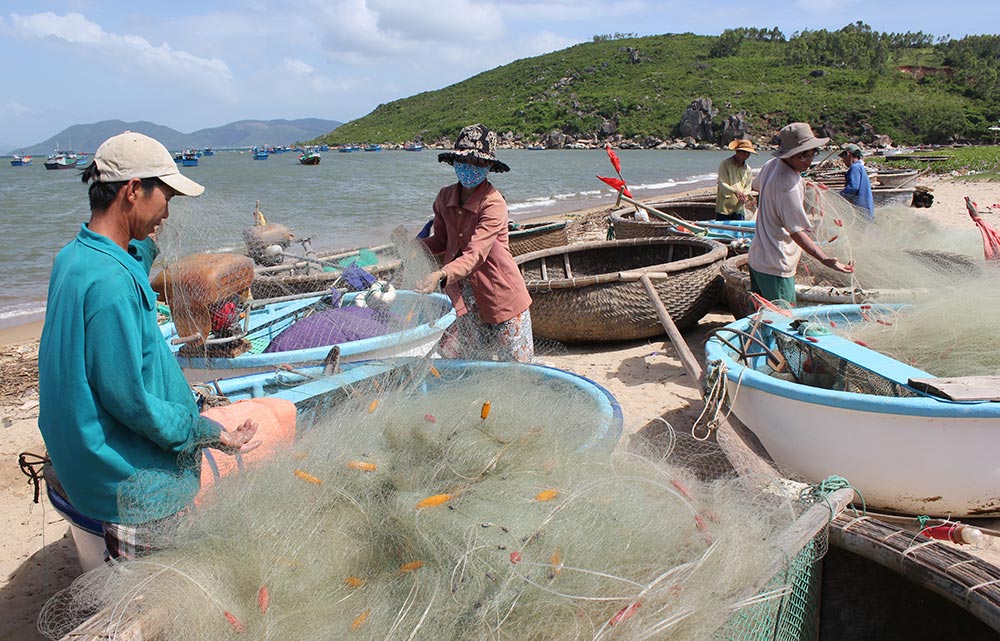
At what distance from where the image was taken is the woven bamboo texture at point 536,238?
35.4ft

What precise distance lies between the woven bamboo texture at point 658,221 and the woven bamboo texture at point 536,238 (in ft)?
3.10

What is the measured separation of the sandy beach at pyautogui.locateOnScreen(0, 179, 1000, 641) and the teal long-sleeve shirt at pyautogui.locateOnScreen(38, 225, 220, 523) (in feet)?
5.43

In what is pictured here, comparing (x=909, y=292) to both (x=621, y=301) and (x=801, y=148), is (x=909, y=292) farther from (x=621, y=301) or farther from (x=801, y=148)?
(x=621, y=301)

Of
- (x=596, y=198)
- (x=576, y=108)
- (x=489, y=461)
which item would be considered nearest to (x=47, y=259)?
(x=489, y=461)

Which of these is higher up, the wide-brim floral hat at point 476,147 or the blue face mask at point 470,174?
the wide-brim floral hat at point 476,147

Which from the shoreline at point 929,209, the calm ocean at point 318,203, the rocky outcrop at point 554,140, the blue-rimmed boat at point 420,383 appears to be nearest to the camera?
the blue-rimmed boat at point 420,383

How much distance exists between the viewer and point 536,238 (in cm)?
1102

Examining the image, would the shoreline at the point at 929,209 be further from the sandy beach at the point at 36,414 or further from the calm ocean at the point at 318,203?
the sandy beach at the point at 36,414

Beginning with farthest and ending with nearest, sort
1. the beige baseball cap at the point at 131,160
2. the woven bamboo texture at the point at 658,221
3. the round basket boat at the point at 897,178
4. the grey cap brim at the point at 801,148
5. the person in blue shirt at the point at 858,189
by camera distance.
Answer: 1. the round basket boat at the point at 897,178
2. the woven bamboo texture at the point at 658,221
3. the person in blue shirt at the point at 858,189
4. the grey cap brim at the point at 801,148
5. the beige baseball cap at the point at 131,160

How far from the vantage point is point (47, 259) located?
15898mm

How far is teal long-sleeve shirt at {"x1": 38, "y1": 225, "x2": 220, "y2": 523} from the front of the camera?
171 centimetres

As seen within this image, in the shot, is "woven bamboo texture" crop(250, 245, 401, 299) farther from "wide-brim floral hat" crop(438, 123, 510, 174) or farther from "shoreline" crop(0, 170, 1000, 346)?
"shoreline" crop(0, 170, 1000, 346)

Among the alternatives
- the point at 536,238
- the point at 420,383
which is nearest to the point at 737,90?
the point at 536,238

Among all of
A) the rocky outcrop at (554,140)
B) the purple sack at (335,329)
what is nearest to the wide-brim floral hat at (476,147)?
the purple sack at (335,329)
